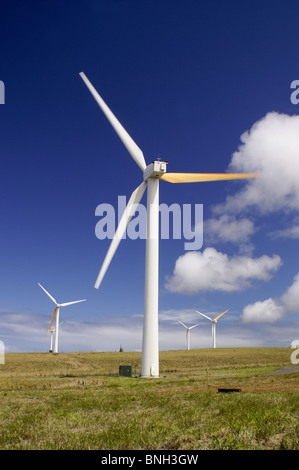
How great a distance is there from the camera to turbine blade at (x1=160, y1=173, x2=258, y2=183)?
149 feet

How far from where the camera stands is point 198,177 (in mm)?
45750

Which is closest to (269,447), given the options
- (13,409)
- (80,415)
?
(80,415)

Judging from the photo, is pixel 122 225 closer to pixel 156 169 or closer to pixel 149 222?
pixel 149 222

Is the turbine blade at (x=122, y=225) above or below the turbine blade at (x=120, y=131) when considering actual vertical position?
below

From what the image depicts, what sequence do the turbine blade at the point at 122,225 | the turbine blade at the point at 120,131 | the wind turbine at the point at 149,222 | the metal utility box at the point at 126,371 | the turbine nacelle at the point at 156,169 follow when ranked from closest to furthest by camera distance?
the turbine blade at the point at 122,225 < the wind turbine at the point at 149,222 < the metal utility box at the point at 126,371 < the turbine nacelle at the point at 156,169 < the turbine blade at the point at 120,131

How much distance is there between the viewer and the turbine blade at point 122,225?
131 feet

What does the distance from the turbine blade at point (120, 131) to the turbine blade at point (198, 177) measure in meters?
4.42

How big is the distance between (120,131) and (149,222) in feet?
42.1

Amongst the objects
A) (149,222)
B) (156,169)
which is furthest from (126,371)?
(156,169)

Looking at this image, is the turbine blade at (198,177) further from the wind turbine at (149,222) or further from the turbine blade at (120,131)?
the turbine blade at (120,131)

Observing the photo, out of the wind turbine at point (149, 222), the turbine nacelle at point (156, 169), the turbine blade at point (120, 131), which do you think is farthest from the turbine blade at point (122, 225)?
the turbine blade at point (120, 131)
